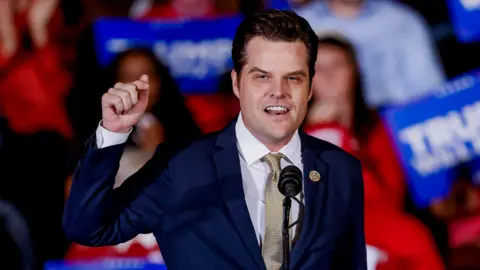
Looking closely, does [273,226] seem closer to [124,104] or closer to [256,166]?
[256,166]

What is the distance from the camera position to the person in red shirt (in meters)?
3.52

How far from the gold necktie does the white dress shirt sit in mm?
19

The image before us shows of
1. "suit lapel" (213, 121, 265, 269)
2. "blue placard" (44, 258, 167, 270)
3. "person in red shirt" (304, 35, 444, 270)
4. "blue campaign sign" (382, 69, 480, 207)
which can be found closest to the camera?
"suit lapel" (213, 121, 265, 269)

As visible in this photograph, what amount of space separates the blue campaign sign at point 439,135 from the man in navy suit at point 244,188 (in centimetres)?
219

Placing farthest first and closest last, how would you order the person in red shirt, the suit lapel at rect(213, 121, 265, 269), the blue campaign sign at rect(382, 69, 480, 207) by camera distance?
the blue campaign sign at rect(382, 69, 480, 207) → the person in red shirt → the suit lapel at rect(213, 121, 265, 269)

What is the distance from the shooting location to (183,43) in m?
3.94

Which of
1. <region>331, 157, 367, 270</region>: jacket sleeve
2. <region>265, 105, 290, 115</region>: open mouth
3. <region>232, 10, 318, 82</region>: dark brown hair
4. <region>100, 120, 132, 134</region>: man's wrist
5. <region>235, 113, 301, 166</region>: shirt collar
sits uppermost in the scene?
<region>232, 10, 318, 82</region>: dark brown hair

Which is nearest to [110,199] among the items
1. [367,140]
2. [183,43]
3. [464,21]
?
[367,140]

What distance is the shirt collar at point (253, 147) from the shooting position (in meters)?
1.64

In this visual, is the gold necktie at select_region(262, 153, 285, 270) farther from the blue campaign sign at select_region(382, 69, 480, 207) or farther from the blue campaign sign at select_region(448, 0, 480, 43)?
the blue campaign sign at select_region(448, 0, 480, 43)

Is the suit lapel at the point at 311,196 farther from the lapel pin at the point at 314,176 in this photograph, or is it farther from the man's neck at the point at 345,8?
the man's neck at the point at 345,8

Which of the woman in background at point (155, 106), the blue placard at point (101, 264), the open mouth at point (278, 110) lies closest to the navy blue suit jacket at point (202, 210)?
the open mouth at point (278, 110)

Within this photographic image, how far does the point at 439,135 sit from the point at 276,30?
2.40 meters

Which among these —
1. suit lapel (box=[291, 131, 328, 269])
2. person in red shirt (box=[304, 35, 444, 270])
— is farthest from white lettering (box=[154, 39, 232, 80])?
suit lapel (box=[291, 131, 328, 269])
